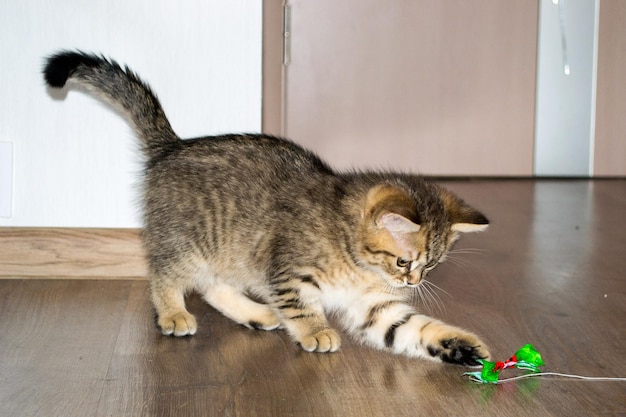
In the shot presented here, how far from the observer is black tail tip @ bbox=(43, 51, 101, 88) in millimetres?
2186

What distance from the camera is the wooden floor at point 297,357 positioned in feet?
5.53

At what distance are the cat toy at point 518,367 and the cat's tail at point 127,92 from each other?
1003mm

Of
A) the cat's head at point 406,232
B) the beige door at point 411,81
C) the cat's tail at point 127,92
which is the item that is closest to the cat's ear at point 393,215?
the cat's head at point 406,232

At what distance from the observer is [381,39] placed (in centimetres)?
446

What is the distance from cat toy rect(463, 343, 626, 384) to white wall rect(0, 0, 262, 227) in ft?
3.80

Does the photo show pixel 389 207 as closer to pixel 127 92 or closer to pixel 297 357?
pixel 297 357

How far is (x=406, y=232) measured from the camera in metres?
2.01

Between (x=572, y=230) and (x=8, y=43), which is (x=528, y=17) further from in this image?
(x=8, y=43)

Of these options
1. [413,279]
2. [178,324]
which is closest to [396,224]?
[413,279]

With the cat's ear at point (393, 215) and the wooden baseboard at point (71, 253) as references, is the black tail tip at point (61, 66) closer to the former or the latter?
the wooden baseboard at point (71, 253)

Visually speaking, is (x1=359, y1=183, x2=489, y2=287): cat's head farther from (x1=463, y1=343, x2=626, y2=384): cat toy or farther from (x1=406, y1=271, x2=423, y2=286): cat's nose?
(x1=463, y1=343, x2=626, y2=384): cat toy

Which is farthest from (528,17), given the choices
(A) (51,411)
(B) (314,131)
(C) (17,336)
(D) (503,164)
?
(A) (51,411)

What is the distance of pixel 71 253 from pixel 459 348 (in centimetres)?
126

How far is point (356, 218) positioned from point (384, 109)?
251cm
